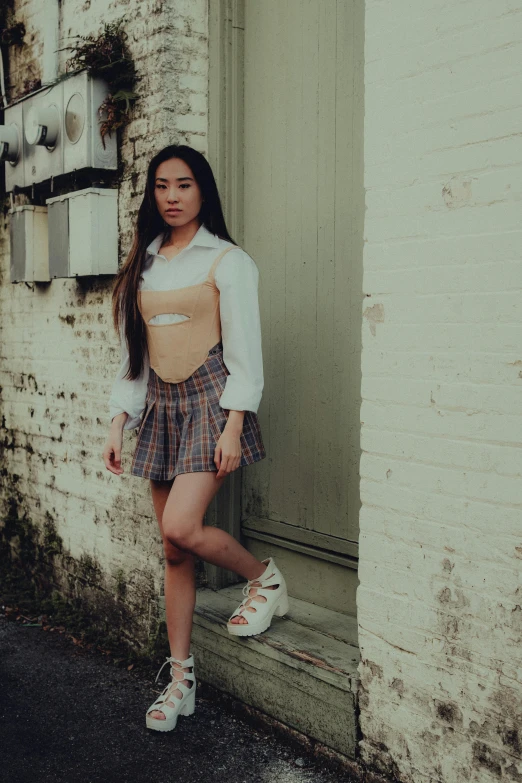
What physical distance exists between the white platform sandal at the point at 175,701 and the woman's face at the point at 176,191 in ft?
5.60

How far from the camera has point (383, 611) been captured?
2797 mm

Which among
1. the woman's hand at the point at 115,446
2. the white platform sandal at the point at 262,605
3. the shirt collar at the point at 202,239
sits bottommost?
the white platform sandal at the point at 262,605

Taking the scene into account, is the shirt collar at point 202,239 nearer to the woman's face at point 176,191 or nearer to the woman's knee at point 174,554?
the woman's face at point 176,191

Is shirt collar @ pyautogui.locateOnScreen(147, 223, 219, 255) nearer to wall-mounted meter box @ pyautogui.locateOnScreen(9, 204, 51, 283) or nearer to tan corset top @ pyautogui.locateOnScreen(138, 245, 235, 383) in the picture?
tan corset top @ pyautogui.locateOnScreen(138, 245, 235, 383)

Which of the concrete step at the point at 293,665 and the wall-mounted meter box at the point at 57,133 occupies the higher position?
the wall-mounted meter box at the point at 57,133

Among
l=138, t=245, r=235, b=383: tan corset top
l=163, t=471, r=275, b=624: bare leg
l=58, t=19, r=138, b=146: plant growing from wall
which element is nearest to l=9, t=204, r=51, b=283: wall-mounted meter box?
l=58, t=19, r=138, b=146: plant growing from wall

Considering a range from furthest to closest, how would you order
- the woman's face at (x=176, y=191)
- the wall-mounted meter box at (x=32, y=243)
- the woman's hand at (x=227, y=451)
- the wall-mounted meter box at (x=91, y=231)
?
1. the wall-mounted meter box at (x=32, y=243)
2. the wall-mounted meter box at (x=91, y=231)
3. the woman's face at (x=176, y=191)
4. the woman's hand at (x=227, y=451)

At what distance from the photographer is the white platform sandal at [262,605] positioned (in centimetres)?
338

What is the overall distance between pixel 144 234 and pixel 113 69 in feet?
3.55

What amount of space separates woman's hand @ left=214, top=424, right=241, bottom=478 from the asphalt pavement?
103 cm

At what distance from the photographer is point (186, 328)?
324cm

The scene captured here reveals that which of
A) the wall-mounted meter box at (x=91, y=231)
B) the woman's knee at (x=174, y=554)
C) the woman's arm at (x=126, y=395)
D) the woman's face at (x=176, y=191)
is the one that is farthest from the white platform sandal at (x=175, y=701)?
the wall-mounted meter box at (x=91, y=231)

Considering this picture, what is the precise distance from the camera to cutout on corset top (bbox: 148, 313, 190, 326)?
3244 millimetres

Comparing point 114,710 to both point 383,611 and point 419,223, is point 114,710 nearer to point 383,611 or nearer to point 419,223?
point 383,611
